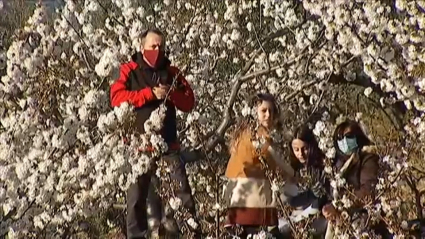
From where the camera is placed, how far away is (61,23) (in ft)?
20.9

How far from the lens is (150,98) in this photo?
499 cm

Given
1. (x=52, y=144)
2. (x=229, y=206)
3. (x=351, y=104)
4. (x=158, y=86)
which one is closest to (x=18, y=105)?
(x=52, y=144)

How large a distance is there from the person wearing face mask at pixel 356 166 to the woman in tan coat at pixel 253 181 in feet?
1.20

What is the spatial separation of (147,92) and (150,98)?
40 millimetres

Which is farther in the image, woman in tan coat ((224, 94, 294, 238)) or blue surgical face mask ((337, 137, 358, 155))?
blue surgical face mask ((337, 137, 358, 155))

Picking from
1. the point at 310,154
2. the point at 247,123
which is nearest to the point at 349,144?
the point at 310,154

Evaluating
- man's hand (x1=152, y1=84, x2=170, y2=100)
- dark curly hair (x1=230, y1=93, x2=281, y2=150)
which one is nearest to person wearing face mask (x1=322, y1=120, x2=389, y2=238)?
dark curly hair (x1=230, y1=93, x2=281, y2=150)

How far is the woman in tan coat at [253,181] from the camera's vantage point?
5082mm

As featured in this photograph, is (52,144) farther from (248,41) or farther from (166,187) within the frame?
(248,41)

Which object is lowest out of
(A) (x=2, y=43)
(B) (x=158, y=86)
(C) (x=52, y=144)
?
(C) (x=52, y=144)

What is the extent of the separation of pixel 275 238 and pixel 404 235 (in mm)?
775

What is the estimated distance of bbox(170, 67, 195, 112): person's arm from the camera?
16.7 ft

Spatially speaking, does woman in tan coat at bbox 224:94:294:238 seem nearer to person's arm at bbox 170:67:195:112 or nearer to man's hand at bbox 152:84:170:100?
person's arm at bbox 170:67:195:112

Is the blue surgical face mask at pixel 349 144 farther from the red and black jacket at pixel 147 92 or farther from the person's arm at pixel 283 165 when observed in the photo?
the red and black jacket at pixel 147 92
